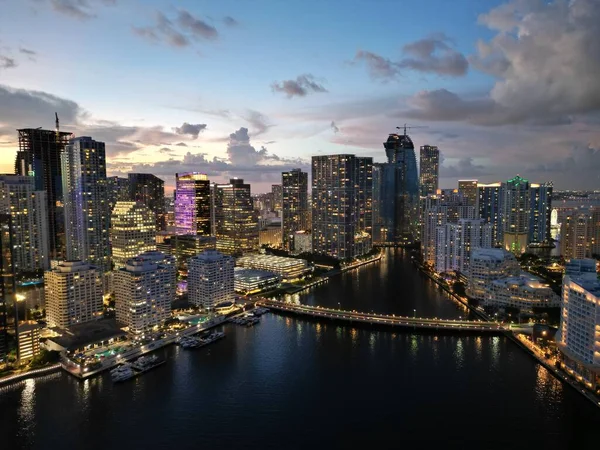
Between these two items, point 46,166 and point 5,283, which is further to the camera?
point 46,166

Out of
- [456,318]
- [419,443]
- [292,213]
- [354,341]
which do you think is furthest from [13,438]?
[292,213]

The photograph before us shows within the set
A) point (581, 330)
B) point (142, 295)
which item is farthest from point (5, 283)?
point (581, 330)

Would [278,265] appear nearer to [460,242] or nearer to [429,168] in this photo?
[460,242]

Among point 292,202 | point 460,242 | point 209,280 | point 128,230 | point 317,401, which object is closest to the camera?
point 317,401

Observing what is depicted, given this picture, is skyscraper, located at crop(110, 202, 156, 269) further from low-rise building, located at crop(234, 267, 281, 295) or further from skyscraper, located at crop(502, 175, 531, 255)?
skyscraper, located at crop(502, 175, 531, 255)

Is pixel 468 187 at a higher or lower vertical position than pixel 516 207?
higher

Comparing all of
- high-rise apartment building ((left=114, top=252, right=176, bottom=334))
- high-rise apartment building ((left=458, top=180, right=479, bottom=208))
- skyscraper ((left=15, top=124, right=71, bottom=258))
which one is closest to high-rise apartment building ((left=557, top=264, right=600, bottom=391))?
high-rise apartment building ((left=114, top=252, right=176, bottom=334))

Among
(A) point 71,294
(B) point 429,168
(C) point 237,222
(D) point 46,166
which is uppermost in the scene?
(B) point 429,168

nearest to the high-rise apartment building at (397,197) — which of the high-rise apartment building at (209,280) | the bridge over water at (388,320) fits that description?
the bridge over water at (388,320)
